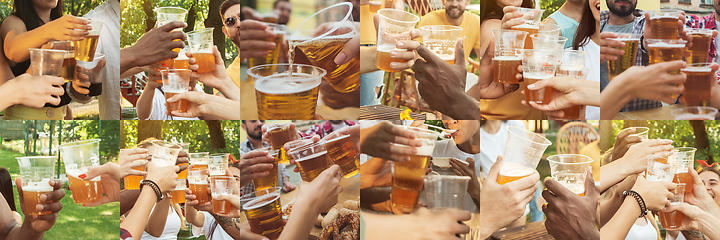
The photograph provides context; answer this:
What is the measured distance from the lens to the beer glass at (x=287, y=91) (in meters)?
3.50

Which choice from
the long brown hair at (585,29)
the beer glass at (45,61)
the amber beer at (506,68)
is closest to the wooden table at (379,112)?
the amber beer at (506,68)

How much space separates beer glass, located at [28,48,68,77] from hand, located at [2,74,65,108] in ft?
0.16

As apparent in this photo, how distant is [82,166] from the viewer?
149 inches

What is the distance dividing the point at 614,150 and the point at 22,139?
4.86 meters

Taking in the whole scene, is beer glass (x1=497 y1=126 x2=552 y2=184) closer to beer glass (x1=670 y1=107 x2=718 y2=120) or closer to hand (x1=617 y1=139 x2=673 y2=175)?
hand (x1=617 y1=139 x2=673 y2=175)

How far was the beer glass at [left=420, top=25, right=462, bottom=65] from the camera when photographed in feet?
11.7

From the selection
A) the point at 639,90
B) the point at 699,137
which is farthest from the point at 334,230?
the point at 699,137

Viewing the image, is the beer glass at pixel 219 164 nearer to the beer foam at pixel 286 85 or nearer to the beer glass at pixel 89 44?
the beer foam at pixel 286 85

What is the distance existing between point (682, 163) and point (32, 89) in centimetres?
520

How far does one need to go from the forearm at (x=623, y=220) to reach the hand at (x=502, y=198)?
2.22 ft

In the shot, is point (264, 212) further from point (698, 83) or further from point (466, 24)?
point (698, 83)

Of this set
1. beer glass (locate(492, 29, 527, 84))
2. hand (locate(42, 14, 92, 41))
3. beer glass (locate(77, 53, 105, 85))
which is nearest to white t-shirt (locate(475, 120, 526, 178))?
beer glass (locate(492, 29, 527, 84))

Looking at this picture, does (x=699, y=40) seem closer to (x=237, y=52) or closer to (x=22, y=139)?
(x=237, y=52)

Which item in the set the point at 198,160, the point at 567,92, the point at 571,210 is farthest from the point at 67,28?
the point at 571,210
